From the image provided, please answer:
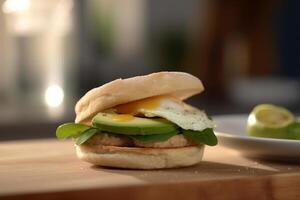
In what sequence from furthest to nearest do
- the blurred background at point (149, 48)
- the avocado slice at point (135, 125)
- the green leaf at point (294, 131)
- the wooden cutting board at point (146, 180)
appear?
the blurred background at point (149, 48) < the green leaf at point (294, 131) < the avocado slice at point (135, 125) < the wooden cutting board at point (146, 180)

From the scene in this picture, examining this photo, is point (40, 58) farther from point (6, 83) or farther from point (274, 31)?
point (274, 31)

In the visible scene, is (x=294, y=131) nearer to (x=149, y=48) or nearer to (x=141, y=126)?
(x=141, y=126)

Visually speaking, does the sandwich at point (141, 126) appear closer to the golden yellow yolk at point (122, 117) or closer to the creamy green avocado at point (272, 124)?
the golden yellow yolk at point (122, 117)

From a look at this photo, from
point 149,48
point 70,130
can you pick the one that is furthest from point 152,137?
point 149,48

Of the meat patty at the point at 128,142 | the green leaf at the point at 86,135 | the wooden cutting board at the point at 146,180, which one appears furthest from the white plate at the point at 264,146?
the green leaf at the point at 86,135

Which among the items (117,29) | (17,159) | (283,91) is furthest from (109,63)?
(17,159)
